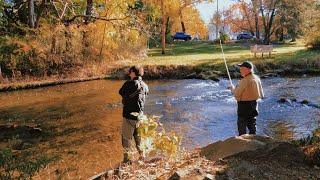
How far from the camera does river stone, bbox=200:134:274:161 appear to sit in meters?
6.41

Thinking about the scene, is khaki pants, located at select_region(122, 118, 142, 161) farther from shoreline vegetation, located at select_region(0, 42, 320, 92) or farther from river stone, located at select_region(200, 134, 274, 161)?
shoreline vegetation, located at select_region(0, 42, 320, 92)

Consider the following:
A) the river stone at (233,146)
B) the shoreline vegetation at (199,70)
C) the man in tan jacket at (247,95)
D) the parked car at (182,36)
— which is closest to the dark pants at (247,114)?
the man in tan jacket at (247,95)

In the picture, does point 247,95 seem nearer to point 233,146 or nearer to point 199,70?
point 233,146

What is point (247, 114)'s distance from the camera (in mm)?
8188

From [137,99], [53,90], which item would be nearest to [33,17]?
[53,90]

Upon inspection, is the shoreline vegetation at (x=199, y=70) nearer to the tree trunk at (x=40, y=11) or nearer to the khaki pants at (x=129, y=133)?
the tree trunk at (x=40, y=11)

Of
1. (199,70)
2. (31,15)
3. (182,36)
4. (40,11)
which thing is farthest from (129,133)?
(182,36)

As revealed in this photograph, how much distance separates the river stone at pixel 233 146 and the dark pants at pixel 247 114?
1.33 m

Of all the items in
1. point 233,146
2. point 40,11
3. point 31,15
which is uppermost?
point 40,11

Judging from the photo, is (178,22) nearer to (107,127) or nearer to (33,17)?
(33,17)

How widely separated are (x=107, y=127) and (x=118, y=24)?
50.9 ft

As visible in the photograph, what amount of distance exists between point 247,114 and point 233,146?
5.69 ft

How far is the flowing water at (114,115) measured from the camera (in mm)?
10961

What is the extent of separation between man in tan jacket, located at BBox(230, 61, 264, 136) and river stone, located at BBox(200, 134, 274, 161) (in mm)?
1339
